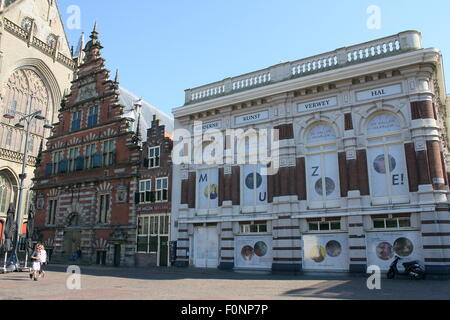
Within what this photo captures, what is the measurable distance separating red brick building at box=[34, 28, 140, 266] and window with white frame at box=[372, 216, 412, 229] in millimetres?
18576

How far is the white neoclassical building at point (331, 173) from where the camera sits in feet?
63.8

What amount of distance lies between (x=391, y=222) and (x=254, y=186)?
8684mm

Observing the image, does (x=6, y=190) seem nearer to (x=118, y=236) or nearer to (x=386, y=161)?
(x=118, y=236)

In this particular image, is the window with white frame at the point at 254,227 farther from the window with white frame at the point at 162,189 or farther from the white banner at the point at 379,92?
the white banner at the point at 379,92

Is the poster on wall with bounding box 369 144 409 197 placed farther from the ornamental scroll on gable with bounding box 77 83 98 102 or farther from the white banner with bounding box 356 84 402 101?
the ornamental scroll on gable with bounding box 77 83 98 102

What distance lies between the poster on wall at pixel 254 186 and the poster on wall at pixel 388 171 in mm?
6835

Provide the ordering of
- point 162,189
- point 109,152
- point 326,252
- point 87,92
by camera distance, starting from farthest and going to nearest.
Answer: point 87,92 → point 109,152 → point 162,189 → point 326,252

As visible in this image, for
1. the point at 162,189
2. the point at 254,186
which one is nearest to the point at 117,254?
the point at 162,189

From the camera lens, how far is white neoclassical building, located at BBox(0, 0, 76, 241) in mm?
49625

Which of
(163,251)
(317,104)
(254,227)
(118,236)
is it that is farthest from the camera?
(118,236)

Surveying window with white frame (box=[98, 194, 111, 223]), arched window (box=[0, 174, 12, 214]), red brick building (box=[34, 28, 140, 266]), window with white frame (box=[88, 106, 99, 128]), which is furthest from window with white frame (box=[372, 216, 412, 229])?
arched window (box=[0, 174, 12, 214])

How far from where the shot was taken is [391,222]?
19.7 metres

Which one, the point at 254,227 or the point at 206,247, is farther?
the point at 206,247

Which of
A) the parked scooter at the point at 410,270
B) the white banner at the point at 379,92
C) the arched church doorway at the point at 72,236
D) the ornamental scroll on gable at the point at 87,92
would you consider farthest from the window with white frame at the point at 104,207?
the parked scooter at the point at 410,270
